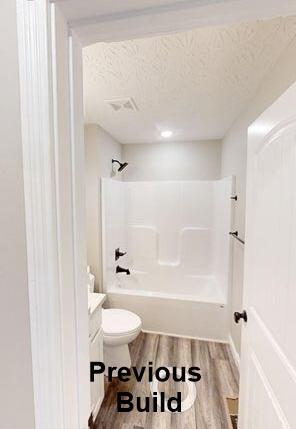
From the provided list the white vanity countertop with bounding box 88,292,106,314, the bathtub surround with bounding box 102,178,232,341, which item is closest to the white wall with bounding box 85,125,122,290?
the bathtub surround with bounding box 102,178,232,341

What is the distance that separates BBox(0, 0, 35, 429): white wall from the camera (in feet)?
1.56

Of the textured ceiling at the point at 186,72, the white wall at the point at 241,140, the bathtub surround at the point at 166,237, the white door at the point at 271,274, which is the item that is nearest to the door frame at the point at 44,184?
the white door at the point at 271,274

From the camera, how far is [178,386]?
1.78 meters

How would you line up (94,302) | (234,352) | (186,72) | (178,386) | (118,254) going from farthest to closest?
(118,254) < (234,352) < (178,386) < (94,302) < (186,72)

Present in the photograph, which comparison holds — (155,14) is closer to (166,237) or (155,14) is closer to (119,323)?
(119,323)

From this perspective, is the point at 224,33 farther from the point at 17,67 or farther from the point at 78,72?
the point at 17,67

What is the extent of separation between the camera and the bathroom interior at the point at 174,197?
4.15ft

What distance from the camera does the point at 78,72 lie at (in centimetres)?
55

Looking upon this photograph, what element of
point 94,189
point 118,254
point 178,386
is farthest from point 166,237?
point 178,386

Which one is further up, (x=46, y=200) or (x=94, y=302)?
(x=46, y=200)

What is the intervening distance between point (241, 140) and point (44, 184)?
1.97 m

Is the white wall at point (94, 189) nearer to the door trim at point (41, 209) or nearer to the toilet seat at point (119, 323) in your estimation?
the toilet seat at point (119, 323)

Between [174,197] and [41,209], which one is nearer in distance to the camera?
[41,209]

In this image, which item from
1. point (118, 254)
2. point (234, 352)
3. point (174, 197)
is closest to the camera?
point (234, 352)
